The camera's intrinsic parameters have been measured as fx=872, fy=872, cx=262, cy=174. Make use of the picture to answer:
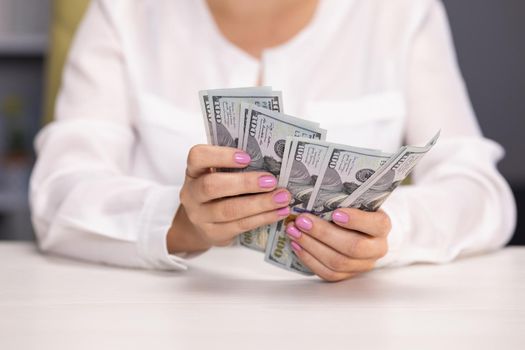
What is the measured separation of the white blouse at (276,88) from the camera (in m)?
1.54

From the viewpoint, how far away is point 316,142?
101 centimetres

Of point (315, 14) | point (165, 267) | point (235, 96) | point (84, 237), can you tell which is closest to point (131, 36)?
point (315, 14)

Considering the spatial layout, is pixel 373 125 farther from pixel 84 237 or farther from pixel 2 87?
pixel 2 87

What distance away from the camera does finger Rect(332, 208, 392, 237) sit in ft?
3.57

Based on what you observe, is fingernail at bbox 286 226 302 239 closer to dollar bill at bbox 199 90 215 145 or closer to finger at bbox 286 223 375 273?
finger at bbox 286 223 375 273

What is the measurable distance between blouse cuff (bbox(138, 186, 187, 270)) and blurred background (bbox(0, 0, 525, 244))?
87cm

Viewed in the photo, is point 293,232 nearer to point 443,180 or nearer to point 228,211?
point 228,211

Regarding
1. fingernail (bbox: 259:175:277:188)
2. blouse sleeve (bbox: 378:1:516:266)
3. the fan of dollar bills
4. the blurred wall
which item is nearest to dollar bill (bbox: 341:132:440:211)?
the fan of dollar bills

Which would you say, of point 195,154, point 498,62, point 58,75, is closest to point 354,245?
point 195,154

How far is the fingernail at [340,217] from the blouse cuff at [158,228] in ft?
0.88

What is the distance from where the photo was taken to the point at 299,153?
1.02m

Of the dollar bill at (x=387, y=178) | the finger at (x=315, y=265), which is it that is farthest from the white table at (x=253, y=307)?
the dollar bill at (x=387, y=178)

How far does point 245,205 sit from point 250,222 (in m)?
0.03

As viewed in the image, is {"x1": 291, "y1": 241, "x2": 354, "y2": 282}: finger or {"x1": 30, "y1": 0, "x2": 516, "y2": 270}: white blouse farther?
{"x1": 30, "y1": 0, "x2": 516, "y2": 270}: white blouse
